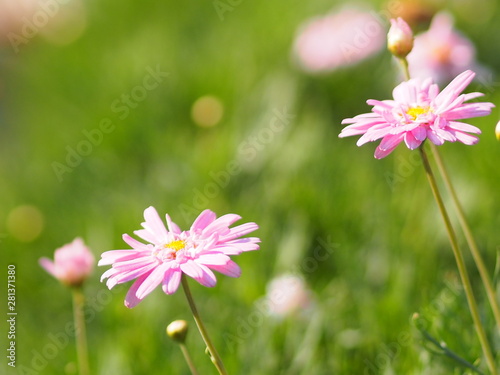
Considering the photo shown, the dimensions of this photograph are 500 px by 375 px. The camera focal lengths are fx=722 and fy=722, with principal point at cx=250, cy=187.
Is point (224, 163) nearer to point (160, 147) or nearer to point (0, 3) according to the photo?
point (160, 147)

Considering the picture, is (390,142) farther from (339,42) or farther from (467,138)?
(339,42)

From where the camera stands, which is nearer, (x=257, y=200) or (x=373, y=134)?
(x=373, y=134)

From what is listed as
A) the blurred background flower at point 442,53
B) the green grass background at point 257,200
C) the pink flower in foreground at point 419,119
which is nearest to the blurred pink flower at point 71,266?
the green grass background at point 257,200

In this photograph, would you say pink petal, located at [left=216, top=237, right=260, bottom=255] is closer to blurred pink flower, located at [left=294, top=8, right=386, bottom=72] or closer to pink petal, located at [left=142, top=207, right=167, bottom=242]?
pink petal, located at [left=142, top=207, right=167, bottom=242]

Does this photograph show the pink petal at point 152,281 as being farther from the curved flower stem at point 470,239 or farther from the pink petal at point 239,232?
the curved flower stem at point 470,239

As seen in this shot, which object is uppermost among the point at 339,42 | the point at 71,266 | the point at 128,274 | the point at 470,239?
the point at 339,42

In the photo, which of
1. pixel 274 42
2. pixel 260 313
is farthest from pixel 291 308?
pixel 274 42

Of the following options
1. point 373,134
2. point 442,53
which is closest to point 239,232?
point 373,134
